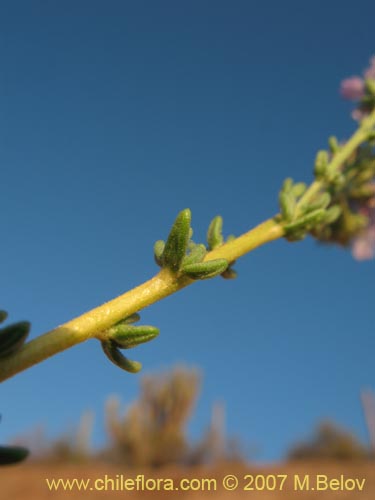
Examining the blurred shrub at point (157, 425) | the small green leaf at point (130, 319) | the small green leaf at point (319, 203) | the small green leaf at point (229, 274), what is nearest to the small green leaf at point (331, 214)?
the small green leaf at point (319, 203)

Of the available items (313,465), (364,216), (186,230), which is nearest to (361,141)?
(364,216)

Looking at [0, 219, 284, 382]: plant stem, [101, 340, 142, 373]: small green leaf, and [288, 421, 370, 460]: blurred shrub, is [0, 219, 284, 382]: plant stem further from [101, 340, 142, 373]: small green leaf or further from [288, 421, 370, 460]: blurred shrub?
[288, 421, 370, 460]: blurred shrub

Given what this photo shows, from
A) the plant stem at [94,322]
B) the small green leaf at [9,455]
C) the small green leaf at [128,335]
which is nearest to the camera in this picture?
the small green leaf at [9,455]

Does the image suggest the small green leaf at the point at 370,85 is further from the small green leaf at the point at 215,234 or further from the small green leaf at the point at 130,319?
the small green leaf at the point at 130,319

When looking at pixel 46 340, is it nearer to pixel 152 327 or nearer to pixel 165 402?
pixel 152 327

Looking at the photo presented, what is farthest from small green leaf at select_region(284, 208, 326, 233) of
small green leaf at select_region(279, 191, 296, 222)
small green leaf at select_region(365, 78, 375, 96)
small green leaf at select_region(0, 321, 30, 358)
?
small green leaf at select_region(365, 78, 375, 96)
